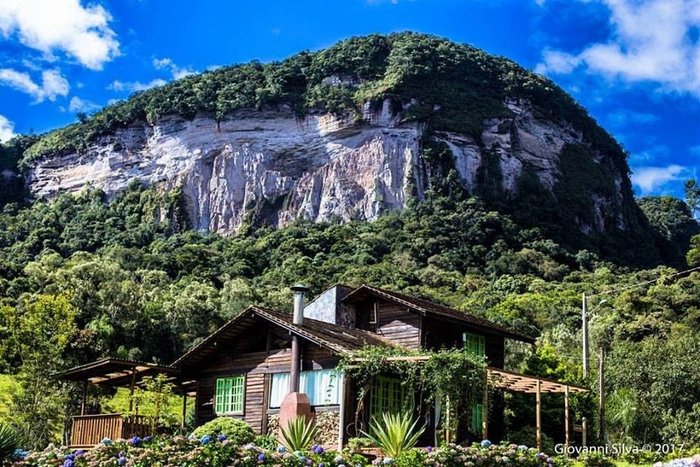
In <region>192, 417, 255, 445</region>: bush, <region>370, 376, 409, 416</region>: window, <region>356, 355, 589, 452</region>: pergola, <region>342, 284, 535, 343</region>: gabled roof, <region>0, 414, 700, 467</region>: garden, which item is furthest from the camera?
<region>342, 284, 535, 343</region>: gabled roof

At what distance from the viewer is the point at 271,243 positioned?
111625 mm

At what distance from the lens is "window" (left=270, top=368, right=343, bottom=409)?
25.9 metres

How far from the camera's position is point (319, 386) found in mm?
26250

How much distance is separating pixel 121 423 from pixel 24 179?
4973 inches

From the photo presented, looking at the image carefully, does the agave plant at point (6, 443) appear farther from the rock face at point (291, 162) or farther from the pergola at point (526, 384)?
the rock face at point (291, 162)

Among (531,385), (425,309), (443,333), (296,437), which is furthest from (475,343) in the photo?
(296,437)

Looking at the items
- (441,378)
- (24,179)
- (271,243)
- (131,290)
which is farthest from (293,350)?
(24,179)

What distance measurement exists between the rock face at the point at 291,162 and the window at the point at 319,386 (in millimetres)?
94749

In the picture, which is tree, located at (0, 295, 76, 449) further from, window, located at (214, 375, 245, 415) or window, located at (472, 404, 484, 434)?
window, located at (472, 404, 484, 434)

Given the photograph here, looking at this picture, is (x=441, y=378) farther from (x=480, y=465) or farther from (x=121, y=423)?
(x=121, y=423)

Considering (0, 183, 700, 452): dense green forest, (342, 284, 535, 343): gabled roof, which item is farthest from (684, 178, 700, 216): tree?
(342, 284, 535, 343): gabled roof

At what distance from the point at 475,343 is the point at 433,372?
753 cm

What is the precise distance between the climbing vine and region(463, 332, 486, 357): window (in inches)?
209

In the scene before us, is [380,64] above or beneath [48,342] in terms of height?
above
